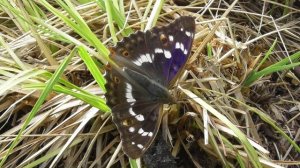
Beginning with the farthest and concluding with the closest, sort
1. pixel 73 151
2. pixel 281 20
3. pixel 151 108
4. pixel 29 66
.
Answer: pixel 281 20, pixel 29 66, pixel 73 151, pixel 151 108

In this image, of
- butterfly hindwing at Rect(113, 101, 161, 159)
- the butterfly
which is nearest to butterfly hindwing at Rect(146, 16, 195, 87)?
the butterfly

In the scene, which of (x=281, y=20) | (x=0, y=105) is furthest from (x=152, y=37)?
(x=281, y=20)

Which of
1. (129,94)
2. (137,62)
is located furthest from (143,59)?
(129,94)

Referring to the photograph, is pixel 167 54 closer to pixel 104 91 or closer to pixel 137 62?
pixel 137 62

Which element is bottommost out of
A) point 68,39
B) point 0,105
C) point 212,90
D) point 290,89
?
point 290,89

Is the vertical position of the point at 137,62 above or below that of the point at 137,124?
above

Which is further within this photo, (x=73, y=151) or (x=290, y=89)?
(x=290, y=89)

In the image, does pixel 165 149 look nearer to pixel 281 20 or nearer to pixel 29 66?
pixel 29 66
